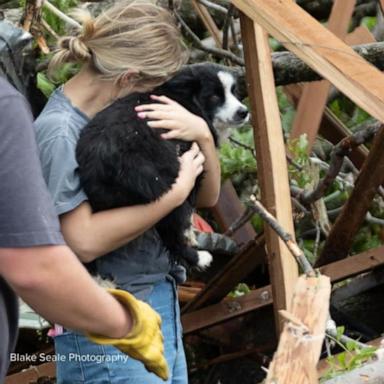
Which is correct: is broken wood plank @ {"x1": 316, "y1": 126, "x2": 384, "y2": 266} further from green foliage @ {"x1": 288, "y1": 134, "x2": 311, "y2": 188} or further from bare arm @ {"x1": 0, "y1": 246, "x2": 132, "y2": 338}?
bare arm @ {"x1": 0, "y1": 246, "x2": 132, "y2": 338}

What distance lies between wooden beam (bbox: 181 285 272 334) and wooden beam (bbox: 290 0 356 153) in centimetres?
86

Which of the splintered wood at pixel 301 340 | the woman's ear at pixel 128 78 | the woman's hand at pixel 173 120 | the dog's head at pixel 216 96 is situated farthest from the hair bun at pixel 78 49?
the splintered wood at pixel 301 340

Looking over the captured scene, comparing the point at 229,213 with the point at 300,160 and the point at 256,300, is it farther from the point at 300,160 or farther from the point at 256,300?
the point at 300,160

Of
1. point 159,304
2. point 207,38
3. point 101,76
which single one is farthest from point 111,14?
point 207,38

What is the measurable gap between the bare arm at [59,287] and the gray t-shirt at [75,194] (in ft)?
2.73

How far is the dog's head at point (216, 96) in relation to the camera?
11.6 feet

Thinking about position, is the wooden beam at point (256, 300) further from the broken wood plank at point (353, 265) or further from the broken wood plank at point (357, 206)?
the broken wood plank at point (357, 206)

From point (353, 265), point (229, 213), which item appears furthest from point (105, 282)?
point (229, 213)

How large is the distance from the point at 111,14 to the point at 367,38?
2.79 meters

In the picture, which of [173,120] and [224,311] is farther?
[224,311]

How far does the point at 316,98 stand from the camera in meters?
5.12

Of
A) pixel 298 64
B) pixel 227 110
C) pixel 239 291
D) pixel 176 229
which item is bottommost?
pixel 239 291

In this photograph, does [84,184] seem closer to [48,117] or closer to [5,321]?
[48,117]

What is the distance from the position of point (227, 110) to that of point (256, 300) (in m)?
1.34
